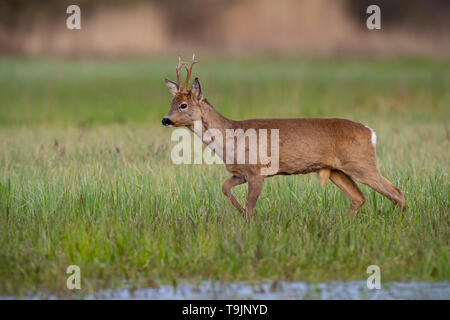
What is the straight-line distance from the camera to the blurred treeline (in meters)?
30.2

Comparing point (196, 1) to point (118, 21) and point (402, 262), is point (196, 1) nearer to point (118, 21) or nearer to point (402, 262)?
point (118, 21)

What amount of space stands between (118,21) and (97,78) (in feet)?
27.1

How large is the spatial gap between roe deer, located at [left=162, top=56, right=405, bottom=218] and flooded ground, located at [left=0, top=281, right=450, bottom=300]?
1871mm

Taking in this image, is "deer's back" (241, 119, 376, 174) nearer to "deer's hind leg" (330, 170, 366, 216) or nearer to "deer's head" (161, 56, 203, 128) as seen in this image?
"deer's hind leg" (330, 170, 366, 216)

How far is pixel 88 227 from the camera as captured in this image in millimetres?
7727

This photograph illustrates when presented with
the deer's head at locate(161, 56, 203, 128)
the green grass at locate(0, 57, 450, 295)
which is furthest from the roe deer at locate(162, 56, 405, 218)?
the green grass at locate(0, 57, 450, 295)

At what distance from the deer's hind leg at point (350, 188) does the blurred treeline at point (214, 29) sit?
848 inches

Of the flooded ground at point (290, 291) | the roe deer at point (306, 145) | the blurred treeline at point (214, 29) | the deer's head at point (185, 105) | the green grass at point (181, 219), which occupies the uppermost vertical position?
the blurred treeline at point (214, 29)

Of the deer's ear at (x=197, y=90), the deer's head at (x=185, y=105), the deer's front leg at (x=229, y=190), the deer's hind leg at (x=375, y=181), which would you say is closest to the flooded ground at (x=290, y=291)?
the deer's front leg at (x=229, y=190)

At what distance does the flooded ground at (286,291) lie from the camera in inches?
256

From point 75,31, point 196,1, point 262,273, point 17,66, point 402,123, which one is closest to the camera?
point 262,273

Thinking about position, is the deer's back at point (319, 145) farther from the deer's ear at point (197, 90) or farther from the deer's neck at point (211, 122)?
the deer's ear at point (197, 90)
